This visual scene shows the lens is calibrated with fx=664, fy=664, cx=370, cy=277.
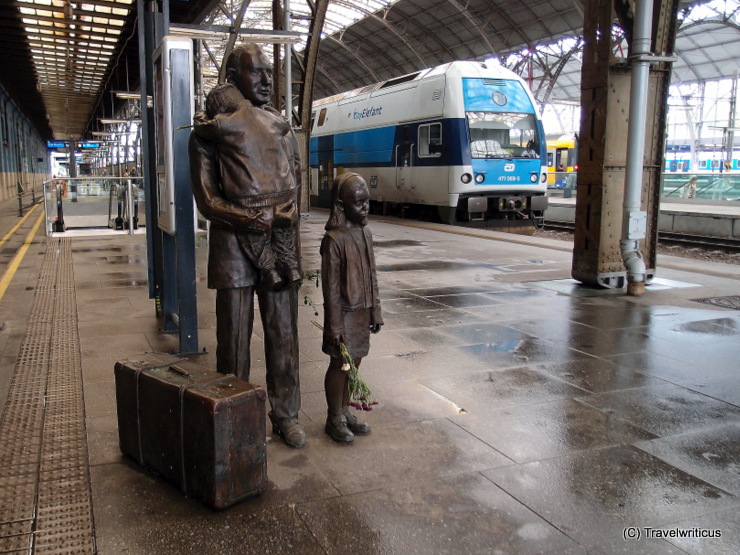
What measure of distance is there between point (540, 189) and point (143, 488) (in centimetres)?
1504

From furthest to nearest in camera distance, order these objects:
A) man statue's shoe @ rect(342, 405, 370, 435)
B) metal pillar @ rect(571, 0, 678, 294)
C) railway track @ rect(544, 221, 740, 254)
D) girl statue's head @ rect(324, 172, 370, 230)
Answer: railway track @ rect(544, 221, 740, 254)
metal pillar @ rect(571, 0, 678, 294)
man statue's shoe @ rect(342, 405, 370, 435)
girl statue's head @ rect(324, 172, 370, 230)

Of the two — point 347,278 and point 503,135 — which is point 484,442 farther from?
point 503,135

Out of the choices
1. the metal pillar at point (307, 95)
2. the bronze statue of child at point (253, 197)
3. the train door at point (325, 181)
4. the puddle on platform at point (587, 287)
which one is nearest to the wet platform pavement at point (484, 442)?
the puddle on platform at point (587, 287)

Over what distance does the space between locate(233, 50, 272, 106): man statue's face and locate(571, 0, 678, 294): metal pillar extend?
19.3ft

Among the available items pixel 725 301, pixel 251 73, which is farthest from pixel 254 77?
pixel 725 301

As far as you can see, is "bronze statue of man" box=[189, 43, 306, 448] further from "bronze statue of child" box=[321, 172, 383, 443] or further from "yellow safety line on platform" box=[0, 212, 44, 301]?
"yellow safety line on platform" box=[0, 212, 44, 301]

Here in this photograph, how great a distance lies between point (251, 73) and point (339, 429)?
2007mm

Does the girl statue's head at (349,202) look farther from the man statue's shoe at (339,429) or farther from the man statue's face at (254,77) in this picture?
the man statue's shoe at (339,429)

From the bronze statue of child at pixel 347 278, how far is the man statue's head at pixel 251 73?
24.7 inches

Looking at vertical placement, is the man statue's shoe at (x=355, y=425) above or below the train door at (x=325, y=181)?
below

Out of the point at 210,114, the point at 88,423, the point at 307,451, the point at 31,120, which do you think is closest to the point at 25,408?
the point at 88,423

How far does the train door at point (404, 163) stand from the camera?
1772 centimetres

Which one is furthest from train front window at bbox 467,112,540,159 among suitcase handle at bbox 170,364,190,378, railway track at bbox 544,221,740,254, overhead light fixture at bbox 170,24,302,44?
suitcase handle at bbox 170,364,190,378

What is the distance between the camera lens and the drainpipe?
788 cm
